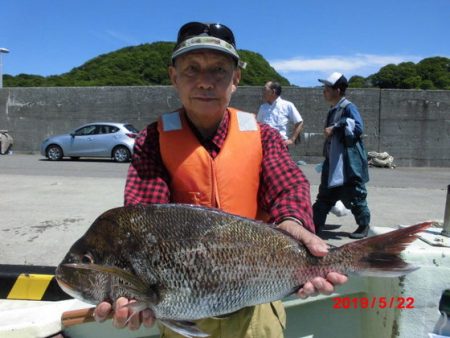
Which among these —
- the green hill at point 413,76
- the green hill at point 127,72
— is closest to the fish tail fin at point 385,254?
the green hill at point 413,76

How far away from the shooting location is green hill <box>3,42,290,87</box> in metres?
59.2

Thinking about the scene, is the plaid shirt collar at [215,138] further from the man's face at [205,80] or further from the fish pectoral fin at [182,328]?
the fish pectoral fin at [182,328]

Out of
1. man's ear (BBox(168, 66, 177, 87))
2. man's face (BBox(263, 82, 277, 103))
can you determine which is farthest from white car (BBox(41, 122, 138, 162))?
man's ear (BBox(168, 66, 177, 87))

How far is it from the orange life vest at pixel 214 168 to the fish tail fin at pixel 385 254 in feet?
1.90

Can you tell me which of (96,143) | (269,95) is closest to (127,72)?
(96,143)

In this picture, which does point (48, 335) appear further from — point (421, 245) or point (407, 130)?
point (407, 130)

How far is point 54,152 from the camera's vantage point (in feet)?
64.2

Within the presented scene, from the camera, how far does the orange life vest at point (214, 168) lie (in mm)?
2234

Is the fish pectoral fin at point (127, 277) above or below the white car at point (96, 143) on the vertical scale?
below

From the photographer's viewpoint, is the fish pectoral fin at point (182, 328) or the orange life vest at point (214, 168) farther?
the orange life vest at point (214, 168)

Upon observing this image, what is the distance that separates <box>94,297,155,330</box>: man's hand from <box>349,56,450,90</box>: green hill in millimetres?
43843

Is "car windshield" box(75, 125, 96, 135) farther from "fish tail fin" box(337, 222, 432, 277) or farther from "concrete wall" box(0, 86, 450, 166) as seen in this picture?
"fish tail fin" box(337, 222, 432, 277)

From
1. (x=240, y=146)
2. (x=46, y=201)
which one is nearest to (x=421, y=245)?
(x=240, y=146)

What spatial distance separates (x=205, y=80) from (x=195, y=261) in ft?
2.78
